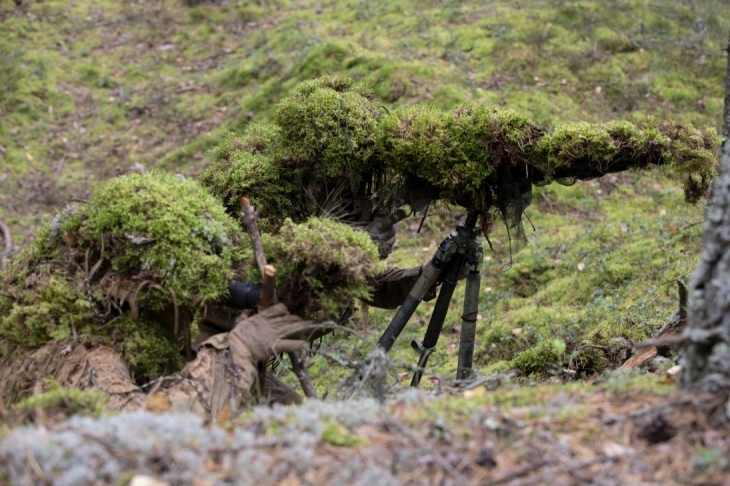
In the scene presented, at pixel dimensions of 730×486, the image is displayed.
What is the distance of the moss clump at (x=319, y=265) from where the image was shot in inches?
144

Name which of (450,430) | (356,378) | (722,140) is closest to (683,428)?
(450,430)

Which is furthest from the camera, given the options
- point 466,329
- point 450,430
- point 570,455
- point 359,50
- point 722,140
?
point 359,50

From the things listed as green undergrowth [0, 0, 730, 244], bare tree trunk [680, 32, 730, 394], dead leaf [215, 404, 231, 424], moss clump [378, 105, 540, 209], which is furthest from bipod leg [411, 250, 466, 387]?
green undergrowth [0, 0, 730, 244]

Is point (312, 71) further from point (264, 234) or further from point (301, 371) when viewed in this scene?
point (301, 371)

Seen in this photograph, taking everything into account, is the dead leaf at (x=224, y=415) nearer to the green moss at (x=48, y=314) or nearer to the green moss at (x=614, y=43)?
the green moss at (x=48, y=314)

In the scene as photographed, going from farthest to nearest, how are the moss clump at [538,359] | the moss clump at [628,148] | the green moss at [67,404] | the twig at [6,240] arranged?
the twig at [6,240]
the moss clump at [538,359]
the moss clump at [628,148]
the green moss at [67,404]

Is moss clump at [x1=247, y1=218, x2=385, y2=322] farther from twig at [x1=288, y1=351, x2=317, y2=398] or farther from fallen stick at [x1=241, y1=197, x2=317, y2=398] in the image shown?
twig at [x1=288, y1=351, x2=317, y2=398]

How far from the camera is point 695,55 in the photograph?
37.3 feet

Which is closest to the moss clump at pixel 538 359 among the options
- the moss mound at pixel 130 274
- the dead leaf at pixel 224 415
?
the moss mound at pixel 130 274

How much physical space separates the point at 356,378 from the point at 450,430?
1001 mm

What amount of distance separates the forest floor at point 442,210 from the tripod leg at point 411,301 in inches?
11.4

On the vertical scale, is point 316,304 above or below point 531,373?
above

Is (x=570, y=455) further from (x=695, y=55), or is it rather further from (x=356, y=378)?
(x=695, y=55)

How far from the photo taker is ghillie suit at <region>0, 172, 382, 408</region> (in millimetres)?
3645
